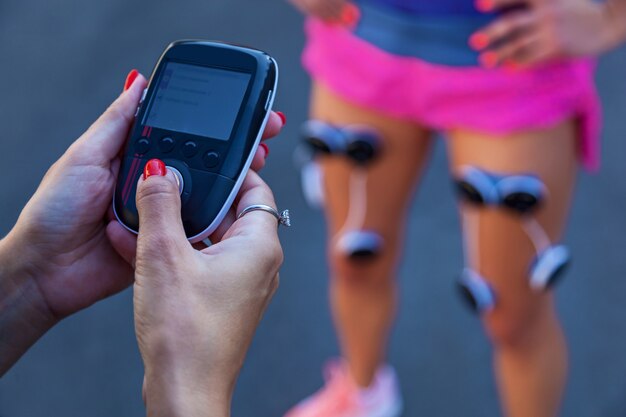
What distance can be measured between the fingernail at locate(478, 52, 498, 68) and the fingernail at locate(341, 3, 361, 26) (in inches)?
8.3

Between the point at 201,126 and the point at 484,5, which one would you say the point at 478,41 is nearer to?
the point at 484,5

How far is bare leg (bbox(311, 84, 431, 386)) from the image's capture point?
4.19 ft

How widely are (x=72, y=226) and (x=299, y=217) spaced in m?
1.12

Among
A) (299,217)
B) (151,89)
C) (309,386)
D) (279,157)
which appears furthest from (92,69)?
(151,89)

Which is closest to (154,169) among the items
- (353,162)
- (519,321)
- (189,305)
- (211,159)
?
(211,159)

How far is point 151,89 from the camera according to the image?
108cm

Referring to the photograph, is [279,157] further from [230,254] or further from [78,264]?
[230,254]

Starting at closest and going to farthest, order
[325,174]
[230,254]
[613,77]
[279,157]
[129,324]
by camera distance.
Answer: [230,254] → [325,174] → [129,324] → [279,157] → [613,77]

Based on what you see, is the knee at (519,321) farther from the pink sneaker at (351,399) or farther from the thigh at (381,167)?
the pink sneaker at (351,399)

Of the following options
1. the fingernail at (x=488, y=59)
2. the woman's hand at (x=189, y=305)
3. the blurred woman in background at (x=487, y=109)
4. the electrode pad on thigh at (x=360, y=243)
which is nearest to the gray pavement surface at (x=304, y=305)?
the blurred woman in background at (x=487, y=109)

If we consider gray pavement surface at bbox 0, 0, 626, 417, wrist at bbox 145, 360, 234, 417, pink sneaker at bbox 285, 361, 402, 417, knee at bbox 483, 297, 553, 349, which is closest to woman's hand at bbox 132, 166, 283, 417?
wrist at bbox 145, 360, 234, 417

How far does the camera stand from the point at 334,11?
4.00 ft

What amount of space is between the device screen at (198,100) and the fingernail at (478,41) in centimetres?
34

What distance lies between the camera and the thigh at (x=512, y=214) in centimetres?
115
